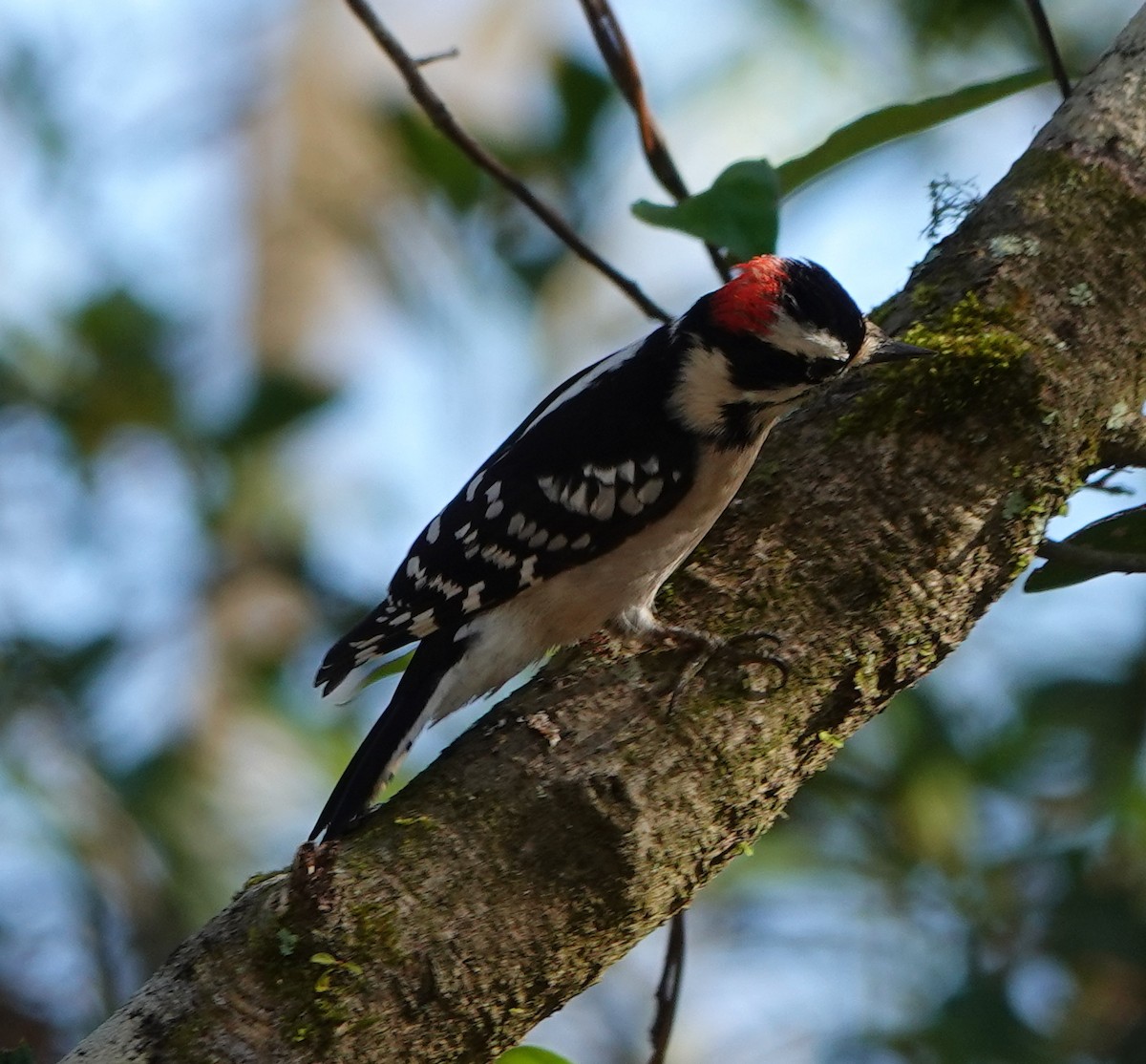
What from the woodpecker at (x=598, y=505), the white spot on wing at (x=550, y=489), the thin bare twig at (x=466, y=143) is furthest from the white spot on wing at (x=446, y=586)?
the thin bare twig at (x=466, y=143)

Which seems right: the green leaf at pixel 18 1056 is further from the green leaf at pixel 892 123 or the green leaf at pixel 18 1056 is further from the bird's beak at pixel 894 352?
the green leaf at pixel 892 123

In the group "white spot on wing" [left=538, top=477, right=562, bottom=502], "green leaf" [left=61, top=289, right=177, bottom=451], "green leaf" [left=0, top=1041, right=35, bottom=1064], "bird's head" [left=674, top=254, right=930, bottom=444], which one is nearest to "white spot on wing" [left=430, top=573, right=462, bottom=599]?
"white spot on wing" [left=538, top=477, right=562, bottom=502]

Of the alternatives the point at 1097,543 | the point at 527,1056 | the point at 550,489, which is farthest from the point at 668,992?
the point at 1097,543

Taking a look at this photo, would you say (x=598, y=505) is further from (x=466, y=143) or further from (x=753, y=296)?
(x=466, y=143)

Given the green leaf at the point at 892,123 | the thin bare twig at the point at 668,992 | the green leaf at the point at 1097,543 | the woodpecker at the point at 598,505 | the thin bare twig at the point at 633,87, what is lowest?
the thin bare twig at the point at 668,992

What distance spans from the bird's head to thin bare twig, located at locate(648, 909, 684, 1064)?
0.83 metres

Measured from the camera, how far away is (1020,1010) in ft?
11.7

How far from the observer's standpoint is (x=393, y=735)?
91.0 inches

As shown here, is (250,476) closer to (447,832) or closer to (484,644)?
(484,644)

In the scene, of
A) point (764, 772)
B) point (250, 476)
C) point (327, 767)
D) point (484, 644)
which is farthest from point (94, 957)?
point (764, 772)

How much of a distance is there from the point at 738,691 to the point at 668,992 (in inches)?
28.8

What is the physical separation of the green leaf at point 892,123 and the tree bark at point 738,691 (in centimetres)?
30

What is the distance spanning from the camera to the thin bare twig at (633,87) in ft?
8.86

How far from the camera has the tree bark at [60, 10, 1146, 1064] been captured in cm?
166
